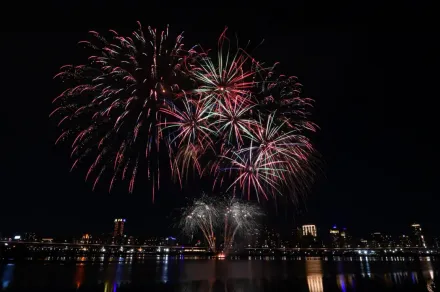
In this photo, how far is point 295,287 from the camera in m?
17.7

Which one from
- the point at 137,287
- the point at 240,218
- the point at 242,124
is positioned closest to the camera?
the point at 137,287

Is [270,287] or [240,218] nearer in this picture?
[270,287]

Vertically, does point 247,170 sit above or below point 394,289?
above

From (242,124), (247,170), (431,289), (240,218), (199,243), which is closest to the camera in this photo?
(431,289)

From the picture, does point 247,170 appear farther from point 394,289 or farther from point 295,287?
point 394,289

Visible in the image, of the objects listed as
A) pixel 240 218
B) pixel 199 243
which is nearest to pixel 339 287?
pixel 240 218

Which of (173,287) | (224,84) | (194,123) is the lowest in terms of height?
(173,287)

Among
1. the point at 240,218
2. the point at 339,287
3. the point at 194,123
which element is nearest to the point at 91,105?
the point at 194,123

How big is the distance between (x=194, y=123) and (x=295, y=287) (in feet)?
40.3

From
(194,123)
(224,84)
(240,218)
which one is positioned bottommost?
(240,218)

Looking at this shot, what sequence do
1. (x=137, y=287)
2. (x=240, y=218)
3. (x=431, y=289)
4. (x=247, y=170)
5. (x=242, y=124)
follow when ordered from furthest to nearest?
(x=240, y=218)
(x=247, y=170)
(x=242, y=124)
(x=137, y=287)
(x=431, y=289)

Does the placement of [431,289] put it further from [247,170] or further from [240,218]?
[240,218]

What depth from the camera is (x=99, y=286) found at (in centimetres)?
1819

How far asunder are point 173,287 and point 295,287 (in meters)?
7.18
